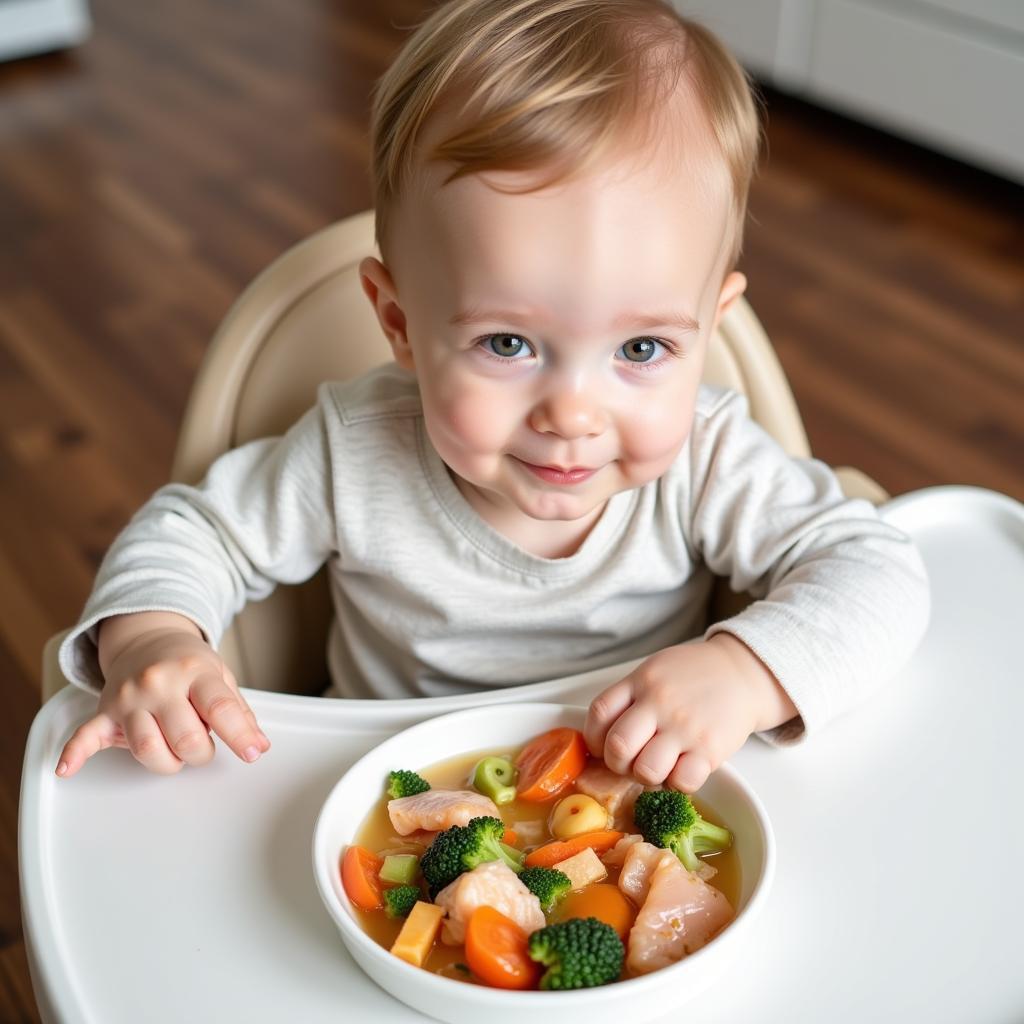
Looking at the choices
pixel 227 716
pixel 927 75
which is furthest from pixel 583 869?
pixel 927 75

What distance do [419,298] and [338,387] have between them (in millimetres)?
199

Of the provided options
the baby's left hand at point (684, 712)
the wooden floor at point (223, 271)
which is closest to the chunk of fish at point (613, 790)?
the baby's left hand at point (684, 712)

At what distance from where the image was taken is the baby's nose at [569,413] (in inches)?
29.9

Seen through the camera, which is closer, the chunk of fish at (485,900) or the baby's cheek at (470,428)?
the chunk of fish at (485,900)

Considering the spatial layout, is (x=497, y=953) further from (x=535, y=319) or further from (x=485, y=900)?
(x=535, y=319)

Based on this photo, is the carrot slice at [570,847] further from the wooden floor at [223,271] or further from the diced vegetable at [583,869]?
the wooden floor at [223,271]

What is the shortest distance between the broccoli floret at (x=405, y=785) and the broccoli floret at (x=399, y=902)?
72 mm

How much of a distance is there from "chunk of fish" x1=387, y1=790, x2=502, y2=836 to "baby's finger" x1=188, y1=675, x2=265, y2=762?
3.7 inches

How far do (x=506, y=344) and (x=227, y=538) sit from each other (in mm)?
287

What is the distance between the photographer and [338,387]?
994 millimetres

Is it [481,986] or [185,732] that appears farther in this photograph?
[185,732]

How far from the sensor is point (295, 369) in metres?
1.08

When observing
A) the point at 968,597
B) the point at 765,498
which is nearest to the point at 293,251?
the point at 765,498

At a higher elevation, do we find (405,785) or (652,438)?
(652,438)
